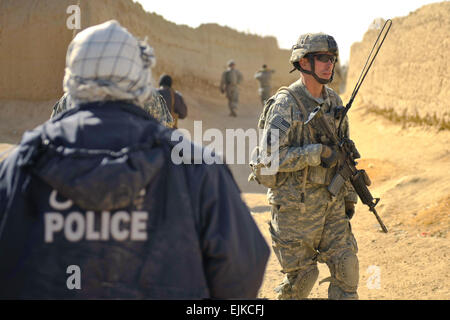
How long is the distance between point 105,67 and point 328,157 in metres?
2.17

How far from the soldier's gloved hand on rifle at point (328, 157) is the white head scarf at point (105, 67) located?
1.98 m

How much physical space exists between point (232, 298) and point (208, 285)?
88mm

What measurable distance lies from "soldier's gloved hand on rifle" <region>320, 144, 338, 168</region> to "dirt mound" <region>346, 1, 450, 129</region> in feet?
18.6

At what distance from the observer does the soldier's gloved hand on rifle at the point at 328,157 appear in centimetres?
353

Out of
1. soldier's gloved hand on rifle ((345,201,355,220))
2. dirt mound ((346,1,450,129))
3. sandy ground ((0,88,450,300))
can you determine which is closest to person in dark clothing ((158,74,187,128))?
sandy ground ((0,88,450,300))

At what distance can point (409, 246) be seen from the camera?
5816 millimetres

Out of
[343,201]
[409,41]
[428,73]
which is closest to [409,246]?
[343,201]

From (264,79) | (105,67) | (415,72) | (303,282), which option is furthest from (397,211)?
(264,79)

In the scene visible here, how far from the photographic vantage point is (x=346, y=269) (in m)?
3.46

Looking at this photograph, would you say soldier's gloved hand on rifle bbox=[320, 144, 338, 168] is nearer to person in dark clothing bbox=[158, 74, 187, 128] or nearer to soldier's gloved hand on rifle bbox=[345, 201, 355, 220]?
soldier's gloved hand on rifle bbox=[345, 201, 355, 220]

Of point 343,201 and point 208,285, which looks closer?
point 208,285

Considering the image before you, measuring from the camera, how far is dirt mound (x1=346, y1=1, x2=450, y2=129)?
349 inches

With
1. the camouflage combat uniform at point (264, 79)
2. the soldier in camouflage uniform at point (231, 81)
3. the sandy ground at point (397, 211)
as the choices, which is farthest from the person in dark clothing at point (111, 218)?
the camouflage combat uniform at point (264, 79)
